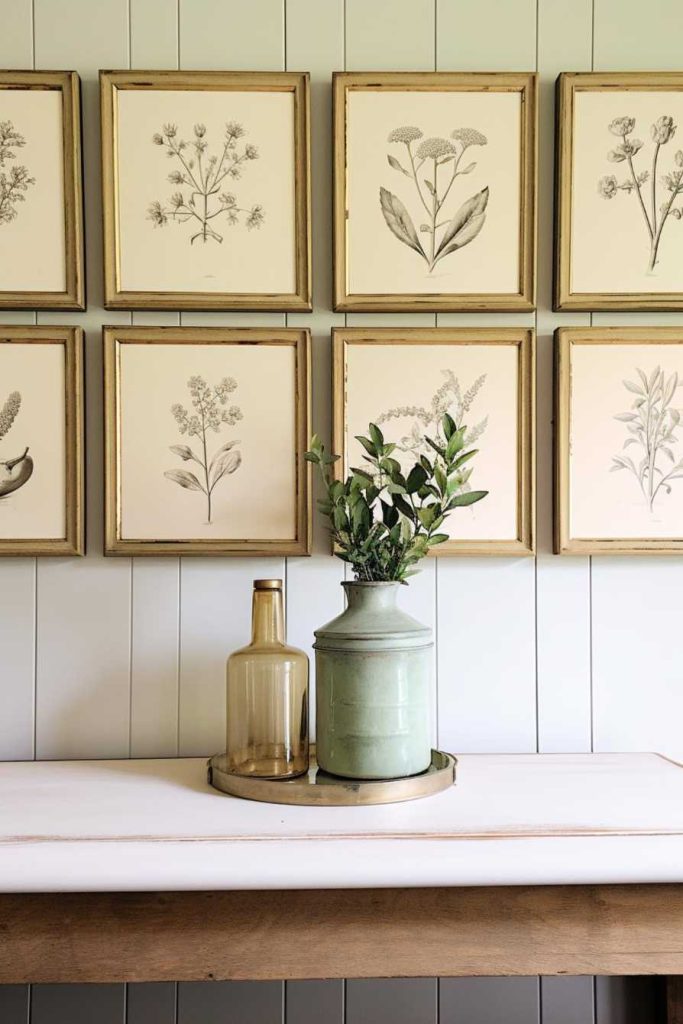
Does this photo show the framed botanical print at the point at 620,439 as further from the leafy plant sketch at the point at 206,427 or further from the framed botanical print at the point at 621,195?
the leafy plant sketch at the point at 206,427

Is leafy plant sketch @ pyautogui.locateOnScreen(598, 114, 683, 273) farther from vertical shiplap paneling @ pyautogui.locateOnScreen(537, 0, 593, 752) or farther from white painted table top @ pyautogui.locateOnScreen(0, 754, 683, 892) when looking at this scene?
white painted table top @ pyautogui.locateOnScreen(0, 754, 683, 892)

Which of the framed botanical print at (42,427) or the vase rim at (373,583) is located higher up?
the framed botanical print at (42,427)

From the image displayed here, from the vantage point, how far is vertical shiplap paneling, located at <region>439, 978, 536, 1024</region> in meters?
1.19

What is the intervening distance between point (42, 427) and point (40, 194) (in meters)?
0.34

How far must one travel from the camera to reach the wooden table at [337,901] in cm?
77

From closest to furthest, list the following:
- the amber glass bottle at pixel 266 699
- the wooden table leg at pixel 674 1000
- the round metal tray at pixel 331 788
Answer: the round metal tray at pixel 331 788
the amber glass bottle at pixel 266 699
the wooden table leg at pixel 674 1000

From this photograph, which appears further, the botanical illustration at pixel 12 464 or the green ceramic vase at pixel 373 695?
the botanical illustration at pixel 12 464

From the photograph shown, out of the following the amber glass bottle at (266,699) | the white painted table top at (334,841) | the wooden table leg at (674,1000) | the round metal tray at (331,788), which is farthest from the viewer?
the wooden table leg at (674,1000)

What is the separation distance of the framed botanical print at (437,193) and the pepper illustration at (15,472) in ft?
1.68

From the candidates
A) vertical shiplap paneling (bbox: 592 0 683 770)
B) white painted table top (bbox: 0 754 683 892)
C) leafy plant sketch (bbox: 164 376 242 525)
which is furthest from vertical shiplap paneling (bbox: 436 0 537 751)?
leafy plant sketch (bbox: 164 376 242 525)

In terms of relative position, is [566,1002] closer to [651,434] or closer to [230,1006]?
[230,1006]

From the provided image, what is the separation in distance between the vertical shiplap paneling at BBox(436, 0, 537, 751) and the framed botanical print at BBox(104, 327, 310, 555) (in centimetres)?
25

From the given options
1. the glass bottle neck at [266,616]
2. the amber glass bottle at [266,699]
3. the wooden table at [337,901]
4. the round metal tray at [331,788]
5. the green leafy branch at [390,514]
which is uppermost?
the green leafy branch at [390,514]

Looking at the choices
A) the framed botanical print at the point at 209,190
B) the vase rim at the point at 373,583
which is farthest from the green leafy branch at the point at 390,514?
the framed botanical print at the point at 209,190
